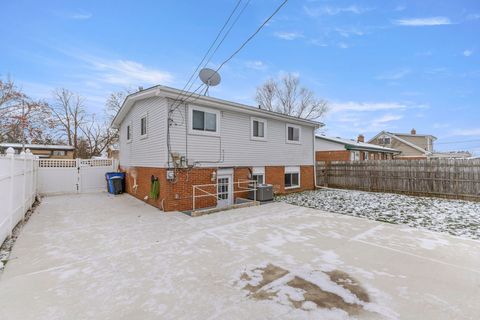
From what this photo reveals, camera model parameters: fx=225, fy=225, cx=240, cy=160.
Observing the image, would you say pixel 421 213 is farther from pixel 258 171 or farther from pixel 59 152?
pixel 59 152

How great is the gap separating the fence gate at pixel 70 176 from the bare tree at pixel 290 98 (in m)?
19.7

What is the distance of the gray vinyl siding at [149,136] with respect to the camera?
7.91m

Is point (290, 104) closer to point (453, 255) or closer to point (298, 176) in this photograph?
point (298, 176)

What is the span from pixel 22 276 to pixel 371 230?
699cm

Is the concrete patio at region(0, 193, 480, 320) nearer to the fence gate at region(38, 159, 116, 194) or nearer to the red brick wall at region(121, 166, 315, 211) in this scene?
the red brick wall at region(121, 166, 315, 211)

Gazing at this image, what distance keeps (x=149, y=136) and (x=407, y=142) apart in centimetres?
3232

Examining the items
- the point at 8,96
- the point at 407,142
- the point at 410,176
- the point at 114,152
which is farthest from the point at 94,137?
the point at 407,142

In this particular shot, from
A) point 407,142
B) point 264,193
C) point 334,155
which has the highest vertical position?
point 407,142

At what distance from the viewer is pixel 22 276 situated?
336 centimetres

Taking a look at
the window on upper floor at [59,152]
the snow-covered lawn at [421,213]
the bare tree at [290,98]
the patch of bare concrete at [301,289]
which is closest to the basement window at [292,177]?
the snow-covered lawn at [421,213]

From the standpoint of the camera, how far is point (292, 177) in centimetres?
1265

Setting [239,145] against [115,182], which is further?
[115,182]

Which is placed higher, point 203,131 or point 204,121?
point 204,121

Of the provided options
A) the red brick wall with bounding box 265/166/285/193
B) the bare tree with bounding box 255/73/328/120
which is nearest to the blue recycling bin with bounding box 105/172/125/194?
the red brick wall with bounding box 265/166/285/193
